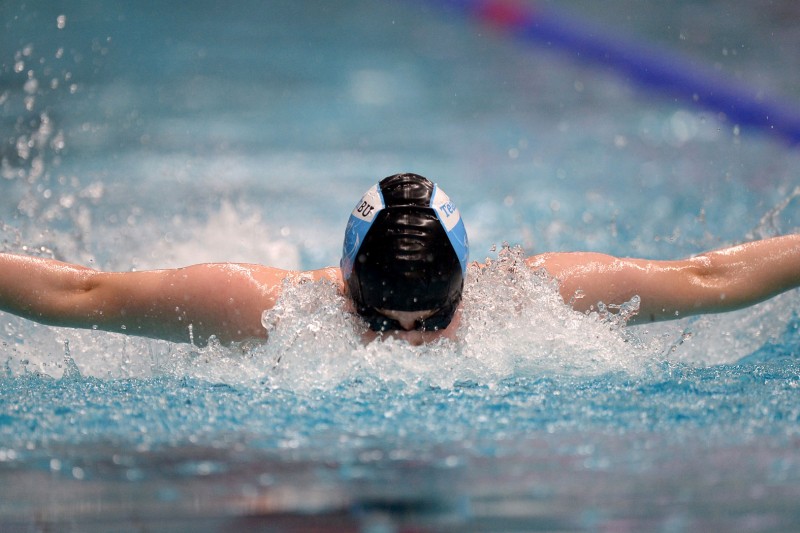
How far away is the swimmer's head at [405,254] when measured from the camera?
233cm

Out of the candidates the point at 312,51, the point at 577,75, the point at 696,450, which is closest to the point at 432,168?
the point at 577,75

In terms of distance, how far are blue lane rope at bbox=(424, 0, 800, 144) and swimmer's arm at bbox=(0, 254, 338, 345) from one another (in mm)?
5879

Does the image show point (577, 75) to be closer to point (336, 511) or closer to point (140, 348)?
point (140, 348)

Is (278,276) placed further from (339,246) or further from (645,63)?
(645,63)

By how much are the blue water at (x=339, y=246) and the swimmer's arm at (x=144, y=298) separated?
0.32 feet

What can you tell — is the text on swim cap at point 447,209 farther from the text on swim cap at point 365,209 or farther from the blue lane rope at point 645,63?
the blue lane rope at point 645,63

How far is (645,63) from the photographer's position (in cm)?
869

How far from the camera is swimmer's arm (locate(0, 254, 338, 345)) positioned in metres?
2.57

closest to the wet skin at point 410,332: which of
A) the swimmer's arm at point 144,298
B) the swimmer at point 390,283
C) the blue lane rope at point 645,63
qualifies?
the swimmer at point 390,283

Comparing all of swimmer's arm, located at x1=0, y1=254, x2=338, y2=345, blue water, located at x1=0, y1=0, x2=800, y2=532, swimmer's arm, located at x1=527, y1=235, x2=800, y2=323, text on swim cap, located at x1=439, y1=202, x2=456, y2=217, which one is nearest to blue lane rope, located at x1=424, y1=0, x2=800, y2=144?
blue water, located at x1=0, y1=0, x2=800, y2=532

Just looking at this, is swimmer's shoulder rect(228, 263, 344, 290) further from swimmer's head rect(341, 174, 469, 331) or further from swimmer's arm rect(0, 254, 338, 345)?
swimmer's head rect(341, 174, 469, 331)

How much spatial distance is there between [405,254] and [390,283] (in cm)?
8

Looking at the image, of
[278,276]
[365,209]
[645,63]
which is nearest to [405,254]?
[365,209]

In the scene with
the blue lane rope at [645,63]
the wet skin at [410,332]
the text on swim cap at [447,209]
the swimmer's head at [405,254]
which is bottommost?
the wet skin at [410,332]
